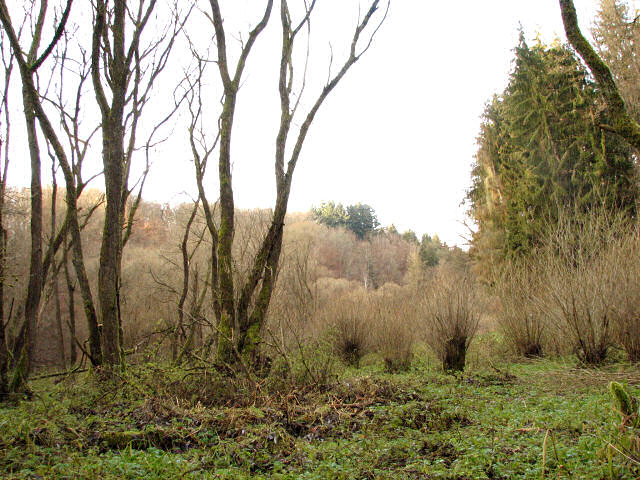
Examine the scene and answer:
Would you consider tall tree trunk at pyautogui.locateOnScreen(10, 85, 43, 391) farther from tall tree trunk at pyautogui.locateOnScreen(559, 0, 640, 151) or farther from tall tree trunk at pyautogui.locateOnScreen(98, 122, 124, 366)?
tall tree trunk at pyautogui.locateOnScreen(559, 0, 640, 151)

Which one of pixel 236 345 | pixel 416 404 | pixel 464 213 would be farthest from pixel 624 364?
pixel 464 213

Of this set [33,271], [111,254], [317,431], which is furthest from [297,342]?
[33,271]

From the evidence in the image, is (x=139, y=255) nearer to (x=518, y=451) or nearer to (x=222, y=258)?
(x=222, y=258)

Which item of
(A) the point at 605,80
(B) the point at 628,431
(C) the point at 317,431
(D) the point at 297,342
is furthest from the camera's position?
(D) the point at 297,342

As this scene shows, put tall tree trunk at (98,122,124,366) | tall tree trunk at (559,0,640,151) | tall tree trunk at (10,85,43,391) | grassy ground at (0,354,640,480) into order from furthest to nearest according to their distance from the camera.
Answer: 1. tall tree trunk at (10,85,43,391)
2. tall tree trunk at (98,122,124,366)
3. tall tree trunk at (559,0,640,151)
4. grassy ground at (0,354,640,480)

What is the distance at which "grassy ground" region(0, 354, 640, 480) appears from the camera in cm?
329

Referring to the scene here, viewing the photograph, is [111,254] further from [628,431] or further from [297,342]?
[628,431]

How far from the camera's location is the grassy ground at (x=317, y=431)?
3.29 m

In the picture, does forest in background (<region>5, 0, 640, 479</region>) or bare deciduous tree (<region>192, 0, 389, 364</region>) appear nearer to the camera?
forest in background (<region>5, 0, 640, 479</region>)

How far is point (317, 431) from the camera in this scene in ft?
14.9

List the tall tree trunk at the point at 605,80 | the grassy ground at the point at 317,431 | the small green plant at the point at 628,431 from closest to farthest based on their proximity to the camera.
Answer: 1. the small green plant at the point at 628,431
2. the grassy ground at the point at 317,431
3. the tall tree trunk at the point at 605,80

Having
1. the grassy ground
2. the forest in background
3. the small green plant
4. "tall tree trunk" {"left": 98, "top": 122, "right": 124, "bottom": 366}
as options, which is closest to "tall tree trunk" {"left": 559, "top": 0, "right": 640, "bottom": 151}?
the forest in background

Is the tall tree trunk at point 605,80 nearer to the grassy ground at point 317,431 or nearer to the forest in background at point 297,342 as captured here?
the forest in background at point 297,342

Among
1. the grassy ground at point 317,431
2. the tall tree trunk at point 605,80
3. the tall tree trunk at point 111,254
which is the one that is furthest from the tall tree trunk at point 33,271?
the tall tree trunk at point 605,80
